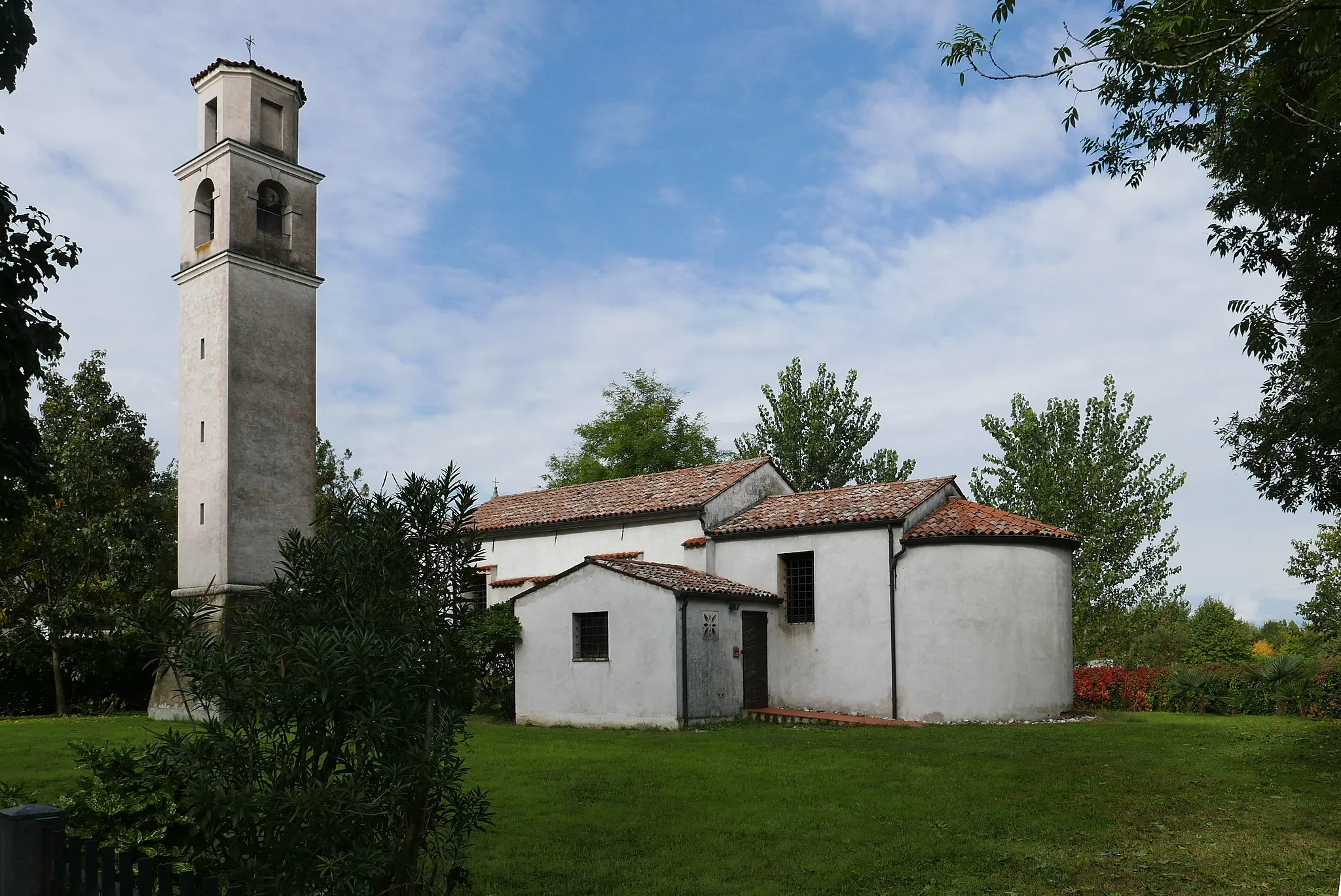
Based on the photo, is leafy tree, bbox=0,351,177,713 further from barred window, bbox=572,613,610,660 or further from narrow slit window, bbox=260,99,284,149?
barred window, bbox=572,613,610,660

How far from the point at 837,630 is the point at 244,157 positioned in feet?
64.6

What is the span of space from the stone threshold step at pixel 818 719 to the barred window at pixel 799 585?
244 centimetres

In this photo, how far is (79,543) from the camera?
28.0 meters

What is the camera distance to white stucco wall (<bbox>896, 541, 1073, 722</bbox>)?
22750mm

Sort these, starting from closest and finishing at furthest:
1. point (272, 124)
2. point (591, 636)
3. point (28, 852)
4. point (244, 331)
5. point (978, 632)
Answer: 1. point (28, 852)
2. point (978, 632)
3. point (591, 636)
4. point (244, 331)
5. point (272, 124)

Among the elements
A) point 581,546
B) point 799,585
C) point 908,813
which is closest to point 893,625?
point 799,585

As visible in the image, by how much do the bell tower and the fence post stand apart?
18834mm

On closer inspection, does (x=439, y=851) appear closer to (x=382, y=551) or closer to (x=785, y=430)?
(x=382, y=551)

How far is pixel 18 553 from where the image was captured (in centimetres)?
2858

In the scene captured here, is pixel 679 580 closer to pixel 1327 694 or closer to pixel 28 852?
pixel 1327 694

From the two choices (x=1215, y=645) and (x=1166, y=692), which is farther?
(x=1215, y=645)

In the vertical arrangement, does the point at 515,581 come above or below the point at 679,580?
below

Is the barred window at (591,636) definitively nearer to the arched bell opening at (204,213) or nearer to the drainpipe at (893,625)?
the drainpipe at (893,625)

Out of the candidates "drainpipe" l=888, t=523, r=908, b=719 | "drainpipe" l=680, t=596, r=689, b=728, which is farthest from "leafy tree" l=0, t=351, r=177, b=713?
"drainpipe" l=888, t=523, r=908, b=719
